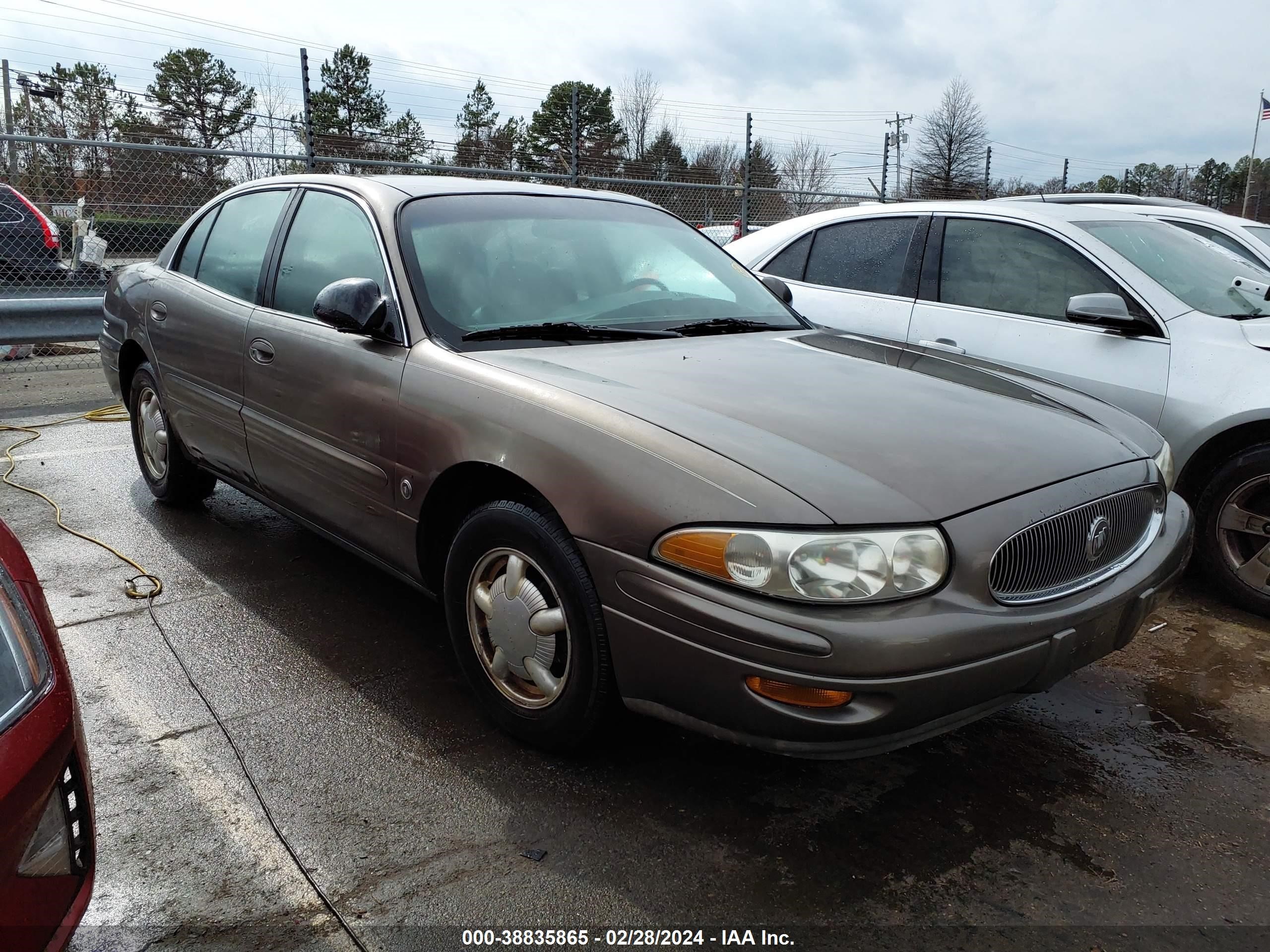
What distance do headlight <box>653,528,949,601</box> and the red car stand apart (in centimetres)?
123

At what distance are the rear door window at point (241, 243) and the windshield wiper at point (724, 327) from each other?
5.73 feet

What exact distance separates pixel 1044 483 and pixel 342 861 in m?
1.91

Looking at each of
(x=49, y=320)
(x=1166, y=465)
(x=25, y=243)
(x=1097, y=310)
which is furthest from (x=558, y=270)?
(x=25, y=243)

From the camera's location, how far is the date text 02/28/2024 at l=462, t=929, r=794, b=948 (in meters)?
2.03

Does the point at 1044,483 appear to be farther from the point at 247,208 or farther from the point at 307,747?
the point at 247,208

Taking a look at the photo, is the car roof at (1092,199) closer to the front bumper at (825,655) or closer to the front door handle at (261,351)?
the front bumper at (825,655)

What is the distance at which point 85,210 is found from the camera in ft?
30.3

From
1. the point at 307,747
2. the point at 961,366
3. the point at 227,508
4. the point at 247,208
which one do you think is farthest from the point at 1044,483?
the point at 227,508

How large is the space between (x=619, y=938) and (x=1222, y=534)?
Result: 3.14 metres

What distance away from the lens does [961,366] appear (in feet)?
11.1

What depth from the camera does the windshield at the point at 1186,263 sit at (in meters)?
4.28

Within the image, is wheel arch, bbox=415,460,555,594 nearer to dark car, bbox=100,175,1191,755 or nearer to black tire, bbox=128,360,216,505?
dark car, bbox=100,175,1191,755

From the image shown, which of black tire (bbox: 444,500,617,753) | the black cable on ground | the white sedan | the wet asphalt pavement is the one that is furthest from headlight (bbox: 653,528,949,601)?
the white sedan

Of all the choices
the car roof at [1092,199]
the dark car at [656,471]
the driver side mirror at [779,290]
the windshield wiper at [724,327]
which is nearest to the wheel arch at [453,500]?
the dark car at [656,471]
